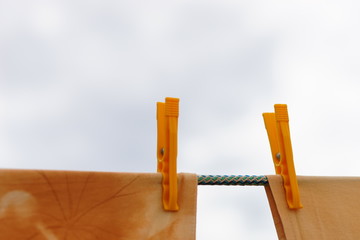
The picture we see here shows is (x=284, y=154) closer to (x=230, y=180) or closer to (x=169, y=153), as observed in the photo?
(x=230, y=180)

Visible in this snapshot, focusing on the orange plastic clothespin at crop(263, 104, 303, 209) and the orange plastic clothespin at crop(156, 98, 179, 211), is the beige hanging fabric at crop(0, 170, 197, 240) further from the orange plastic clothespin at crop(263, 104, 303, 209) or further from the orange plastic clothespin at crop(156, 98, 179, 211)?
the orange plastic clothespin at crop(263, 104, 303, 209)

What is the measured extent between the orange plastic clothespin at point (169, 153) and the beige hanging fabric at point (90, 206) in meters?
0.01

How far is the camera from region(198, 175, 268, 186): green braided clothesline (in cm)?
84

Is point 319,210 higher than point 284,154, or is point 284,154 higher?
point 284,154

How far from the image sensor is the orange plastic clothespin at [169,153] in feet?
2.63

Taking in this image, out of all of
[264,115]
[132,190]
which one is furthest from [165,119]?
[264,115]

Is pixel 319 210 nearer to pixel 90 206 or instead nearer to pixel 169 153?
pixel 169 153

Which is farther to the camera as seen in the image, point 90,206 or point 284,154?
point 284,154

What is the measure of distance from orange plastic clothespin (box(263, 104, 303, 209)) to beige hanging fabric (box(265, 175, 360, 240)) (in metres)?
0.01

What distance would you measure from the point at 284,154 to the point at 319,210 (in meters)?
0.13

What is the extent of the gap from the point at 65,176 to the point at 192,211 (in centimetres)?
23

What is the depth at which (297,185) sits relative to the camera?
0.88 meters

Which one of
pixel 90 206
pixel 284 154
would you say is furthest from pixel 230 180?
pixel 90 206

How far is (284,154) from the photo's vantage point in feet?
2.92
